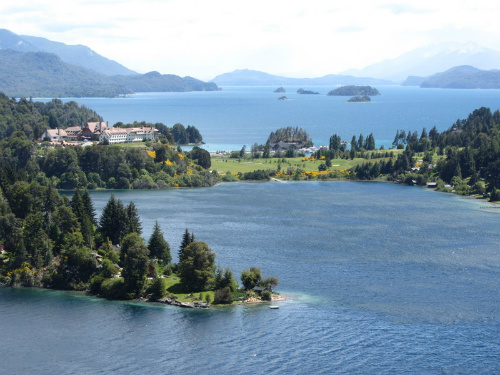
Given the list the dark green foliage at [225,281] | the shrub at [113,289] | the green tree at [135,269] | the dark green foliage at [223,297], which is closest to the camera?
the dark green foliage at [223,297]

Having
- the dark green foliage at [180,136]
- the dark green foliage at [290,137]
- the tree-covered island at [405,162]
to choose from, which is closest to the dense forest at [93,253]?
the tree-covered island at [405,162]

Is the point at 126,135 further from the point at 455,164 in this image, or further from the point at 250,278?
the point at 250,278

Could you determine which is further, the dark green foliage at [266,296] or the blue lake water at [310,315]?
the dark green foliage at [266,296]

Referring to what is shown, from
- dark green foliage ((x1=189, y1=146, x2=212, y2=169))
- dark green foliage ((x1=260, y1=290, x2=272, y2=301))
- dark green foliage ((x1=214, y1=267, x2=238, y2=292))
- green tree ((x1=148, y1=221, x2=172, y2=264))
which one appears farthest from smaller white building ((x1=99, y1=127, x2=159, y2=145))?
dark green foliage ((x1=260, y1=290, x2=272, y2=301))

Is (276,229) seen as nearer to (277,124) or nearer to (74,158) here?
(74,158)

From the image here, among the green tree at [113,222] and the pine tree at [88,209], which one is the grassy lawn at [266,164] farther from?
the green tree at [113,222]

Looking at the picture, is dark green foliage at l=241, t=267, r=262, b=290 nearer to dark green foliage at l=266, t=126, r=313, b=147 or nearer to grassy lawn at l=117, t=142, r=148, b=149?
grassy lawn at l=117, t=142, r=148, b=149
